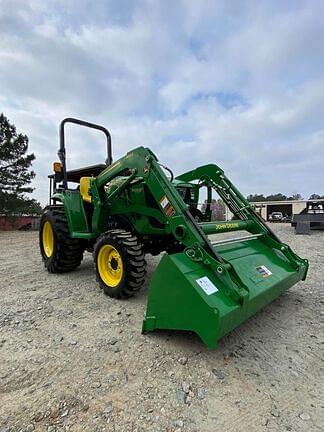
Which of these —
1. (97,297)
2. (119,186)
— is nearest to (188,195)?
(119,186)

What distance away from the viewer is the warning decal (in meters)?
3.17

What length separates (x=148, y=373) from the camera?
225 centimetres

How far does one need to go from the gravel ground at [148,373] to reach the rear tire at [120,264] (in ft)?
0.76

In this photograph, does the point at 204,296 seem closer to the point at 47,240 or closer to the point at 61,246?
the point at 61,246

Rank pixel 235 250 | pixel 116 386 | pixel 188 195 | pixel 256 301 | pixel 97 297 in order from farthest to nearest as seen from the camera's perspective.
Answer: pixel 188 195 → pixel 97 297 → pixel 235 250 → pixel 256 301 → pixel 116 386

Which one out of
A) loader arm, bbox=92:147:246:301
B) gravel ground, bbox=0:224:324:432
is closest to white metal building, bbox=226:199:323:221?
loader arm, bbox=92:147:246:301

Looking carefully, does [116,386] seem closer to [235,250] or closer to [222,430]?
[222,430]

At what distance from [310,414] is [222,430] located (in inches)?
24.0

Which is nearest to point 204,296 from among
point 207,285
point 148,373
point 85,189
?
point 207,285

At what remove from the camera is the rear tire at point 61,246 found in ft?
16.0

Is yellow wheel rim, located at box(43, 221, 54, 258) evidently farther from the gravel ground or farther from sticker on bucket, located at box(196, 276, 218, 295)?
sticker on bucket, located at box(196, 276, 218, 295)

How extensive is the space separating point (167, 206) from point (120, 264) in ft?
3.56

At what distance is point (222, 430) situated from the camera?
5.62ft

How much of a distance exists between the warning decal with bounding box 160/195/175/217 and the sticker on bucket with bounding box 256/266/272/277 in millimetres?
1158
